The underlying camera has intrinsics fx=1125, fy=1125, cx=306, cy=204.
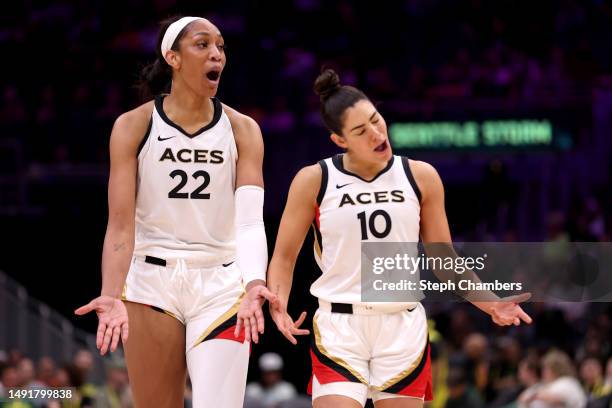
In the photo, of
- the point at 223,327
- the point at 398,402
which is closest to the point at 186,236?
the point at 223,327

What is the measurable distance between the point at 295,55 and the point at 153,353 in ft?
41.0

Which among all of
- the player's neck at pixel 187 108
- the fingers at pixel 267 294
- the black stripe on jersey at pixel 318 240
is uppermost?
the player's neck at pixel 187 108

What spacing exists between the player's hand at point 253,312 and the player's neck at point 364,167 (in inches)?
29.9

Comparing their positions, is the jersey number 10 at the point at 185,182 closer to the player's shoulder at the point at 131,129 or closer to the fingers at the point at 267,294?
the player's shoulder at the point at 131,129

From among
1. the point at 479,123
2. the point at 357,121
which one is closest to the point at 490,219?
the point at 479,123

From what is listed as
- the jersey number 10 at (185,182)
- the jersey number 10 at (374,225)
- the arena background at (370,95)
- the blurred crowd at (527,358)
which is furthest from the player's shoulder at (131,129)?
the arena background at (370,95)

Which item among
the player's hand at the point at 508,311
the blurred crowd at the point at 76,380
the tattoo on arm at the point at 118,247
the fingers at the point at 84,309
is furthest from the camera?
the blurred crowd at the point at 76,380

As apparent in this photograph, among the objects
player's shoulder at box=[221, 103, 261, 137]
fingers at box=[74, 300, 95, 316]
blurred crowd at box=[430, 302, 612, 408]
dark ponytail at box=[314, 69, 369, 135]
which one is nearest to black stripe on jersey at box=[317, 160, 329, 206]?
dark ponytail at box=[314, 69, 369, 135]

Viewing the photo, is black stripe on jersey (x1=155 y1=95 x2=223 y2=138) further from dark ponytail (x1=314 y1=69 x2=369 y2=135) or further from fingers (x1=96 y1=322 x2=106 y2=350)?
fingers (x1=96 y1=322 x2=106 y2=350)

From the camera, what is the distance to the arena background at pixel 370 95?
13.8 m

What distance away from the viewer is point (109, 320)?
16.1ft

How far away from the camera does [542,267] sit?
10391 millimetres

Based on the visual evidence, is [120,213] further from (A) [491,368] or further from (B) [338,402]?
(A) [491,368]

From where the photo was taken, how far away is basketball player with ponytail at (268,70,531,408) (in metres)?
5.23
